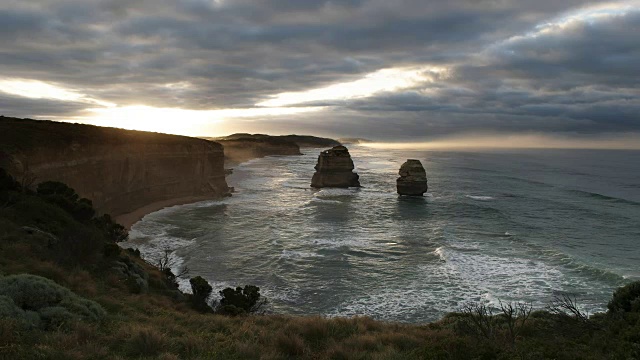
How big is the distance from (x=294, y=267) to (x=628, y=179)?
315ft

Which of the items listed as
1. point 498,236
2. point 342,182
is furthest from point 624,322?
point 342,182

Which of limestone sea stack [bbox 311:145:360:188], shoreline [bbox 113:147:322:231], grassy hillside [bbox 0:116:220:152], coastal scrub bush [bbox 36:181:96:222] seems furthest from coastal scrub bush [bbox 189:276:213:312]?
limestone sea stack [bbox 311:145:360:188]

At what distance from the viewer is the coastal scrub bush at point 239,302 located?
17766 mm

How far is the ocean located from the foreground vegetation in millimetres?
7938

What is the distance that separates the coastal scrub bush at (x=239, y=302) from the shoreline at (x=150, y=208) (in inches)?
912

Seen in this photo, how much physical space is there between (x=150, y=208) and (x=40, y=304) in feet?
136

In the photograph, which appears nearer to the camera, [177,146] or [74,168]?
[74,168]

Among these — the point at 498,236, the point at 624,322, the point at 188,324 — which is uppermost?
the point at 624,322

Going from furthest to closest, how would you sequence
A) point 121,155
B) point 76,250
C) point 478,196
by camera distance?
point 478,196
point 121,155
point 76,250

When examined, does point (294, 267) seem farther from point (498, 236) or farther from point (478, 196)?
point (478, 196)

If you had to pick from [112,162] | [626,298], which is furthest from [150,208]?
[626,298]

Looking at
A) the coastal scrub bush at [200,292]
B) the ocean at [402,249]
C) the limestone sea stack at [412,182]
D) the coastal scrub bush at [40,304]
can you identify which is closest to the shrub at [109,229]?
the ocean at [402,249]

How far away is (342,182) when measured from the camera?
73.1m

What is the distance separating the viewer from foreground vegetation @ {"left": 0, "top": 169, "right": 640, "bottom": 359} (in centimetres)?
849
